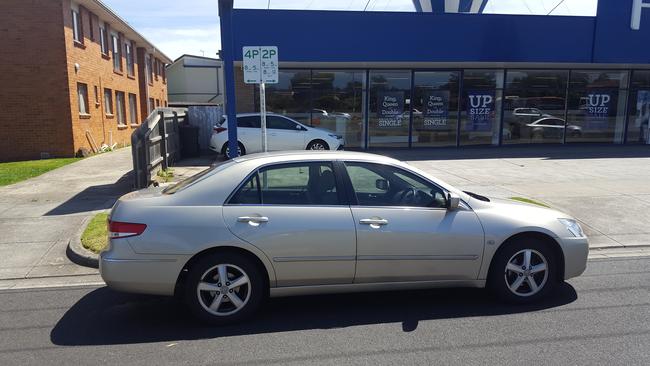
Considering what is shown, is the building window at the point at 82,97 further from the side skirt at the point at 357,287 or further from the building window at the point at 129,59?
the side skirt at the point at 357,287

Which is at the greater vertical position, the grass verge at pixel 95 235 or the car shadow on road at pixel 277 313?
the grass verge at pixel 95 235

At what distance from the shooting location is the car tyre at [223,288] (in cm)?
415

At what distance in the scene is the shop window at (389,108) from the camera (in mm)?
18422

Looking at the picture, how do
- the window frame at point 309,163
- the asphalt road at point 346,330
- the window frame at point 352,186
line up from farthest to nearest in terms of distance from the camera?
the window frame at point 352,186
the window frame at point 309,163
the asphalt road at point 346,330

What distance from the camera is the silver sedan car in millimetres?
4125

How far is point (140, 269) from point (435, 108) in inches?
641

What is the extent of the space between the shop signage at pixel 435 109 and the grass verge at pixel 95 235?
13703mm

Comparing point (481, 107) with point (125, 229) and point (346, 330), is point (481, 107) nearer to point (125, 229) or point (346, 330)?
point (346, 330)

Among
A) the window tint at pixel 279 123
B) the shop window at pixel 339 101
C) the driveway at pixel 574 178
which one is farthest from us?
the shop window at pixel 339 101

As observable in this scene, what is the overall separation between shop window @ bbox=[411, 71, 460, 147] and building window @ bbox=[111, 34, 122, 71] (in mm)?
14619

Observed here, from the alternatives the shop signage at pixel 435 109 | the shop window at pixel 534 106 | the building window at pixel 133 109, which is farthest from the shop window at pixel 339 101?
the building window at pixel 133 109

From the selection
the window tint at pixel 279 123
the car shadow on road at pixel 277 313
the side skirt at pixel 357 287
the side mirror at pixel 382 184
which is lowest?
the car shadow on road at pixel 277 313

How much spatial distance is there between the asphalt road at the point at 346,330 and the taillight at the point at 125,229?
80cm

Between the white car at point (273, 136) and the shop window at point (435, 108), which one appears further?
the shop window at point (435, 108)
